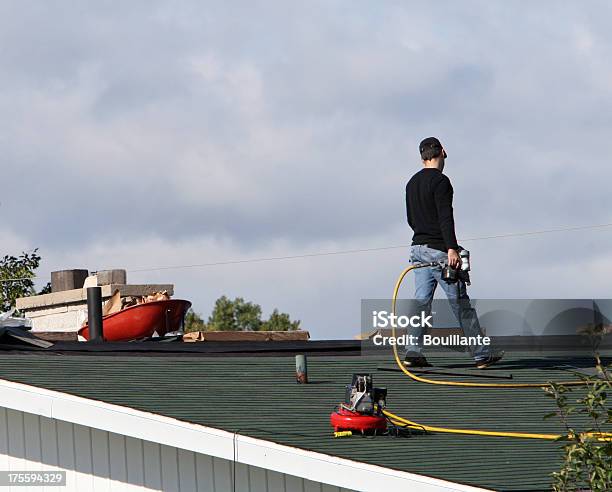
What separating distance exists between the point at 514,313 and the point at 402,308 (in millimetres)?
3538

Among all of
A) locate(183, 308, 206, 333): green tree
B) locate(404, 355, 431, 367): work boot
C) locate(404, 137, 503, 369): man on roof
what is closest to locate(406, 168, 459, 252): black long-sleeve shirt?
locate(404, 137, 503, 369): man on roof

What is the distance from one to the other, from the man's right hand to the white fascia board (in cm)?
388

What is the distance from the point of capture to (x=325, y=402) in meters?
11.0

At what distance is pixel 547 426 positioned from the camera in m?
10.5

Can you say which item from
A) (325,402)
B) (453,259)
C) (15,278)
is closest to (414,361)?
(453,259)

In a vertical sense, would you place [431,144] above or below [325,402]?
above

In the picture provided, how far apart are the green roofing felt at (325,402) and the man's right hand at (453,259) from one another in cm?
120

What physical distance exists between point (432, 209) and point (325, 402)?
259cm

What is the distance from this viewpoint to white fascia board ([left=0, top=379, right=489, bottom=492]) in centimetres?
851

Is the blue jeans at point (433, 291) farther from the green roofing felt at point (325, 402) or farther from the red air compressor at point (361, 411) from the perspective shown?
the red air compressor at point (361, 411)

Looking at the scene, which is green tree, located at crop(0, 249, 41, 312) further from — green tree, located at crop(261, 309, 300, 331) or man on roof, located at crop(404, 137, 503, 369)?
green tree, located at crop(261, 309, 300, 331)

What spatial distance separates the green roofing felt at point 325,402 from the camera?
908cm

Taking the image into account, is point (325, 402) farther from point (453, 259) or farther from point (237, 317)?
point (237, 317)

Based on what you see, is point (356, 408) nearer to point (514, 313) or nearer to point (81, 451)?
point (81, 451)
